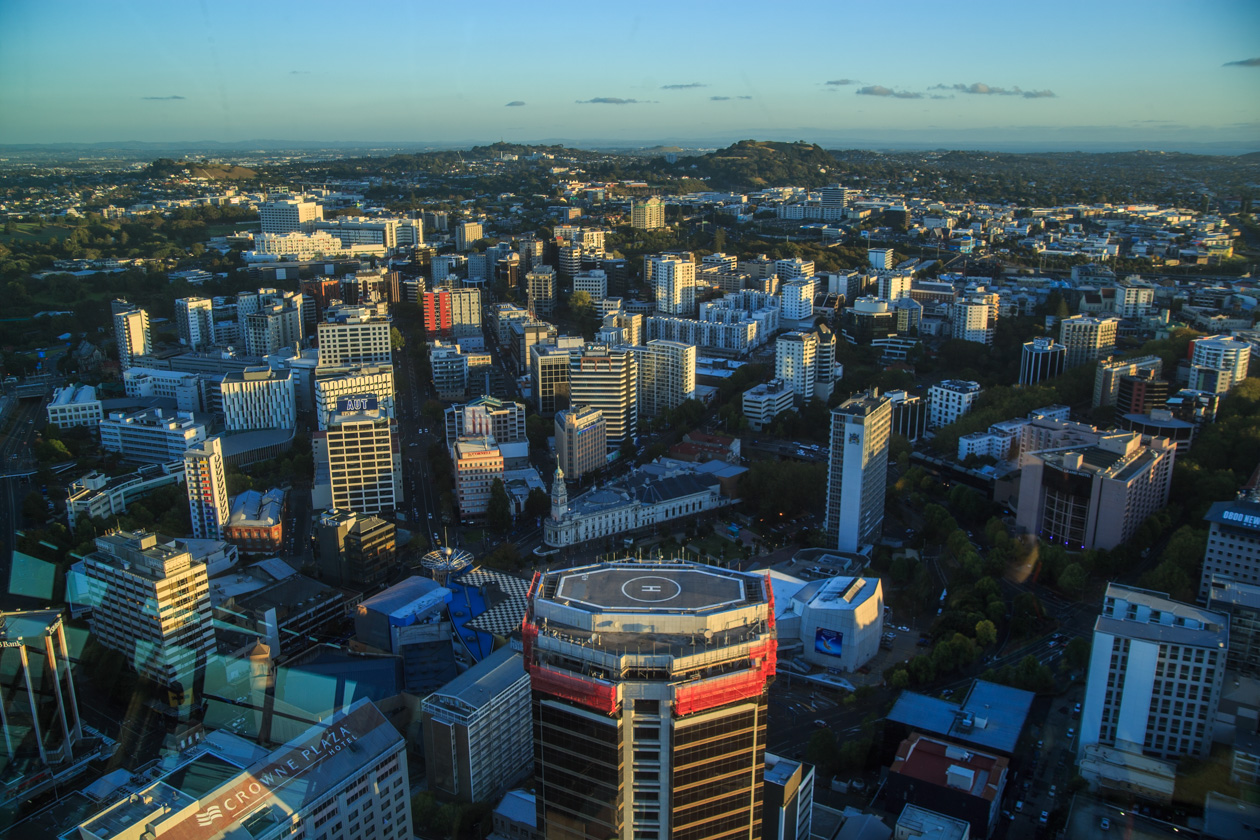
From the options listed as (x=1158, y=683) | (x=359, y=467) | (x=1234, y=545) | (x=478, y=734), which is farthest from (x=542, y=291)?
(x=1158, y=683)

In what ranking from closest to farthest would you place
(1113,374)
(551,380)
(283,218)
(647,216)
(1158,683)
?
(1158,683)
(1113,374)
(551,380)
(283,218)
(647,216)

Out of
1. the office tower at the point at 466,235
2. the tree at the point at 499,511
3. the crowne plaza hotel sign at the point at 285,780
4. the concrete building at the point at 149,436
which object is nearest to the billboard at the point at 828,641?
the tree at the point at 499,511

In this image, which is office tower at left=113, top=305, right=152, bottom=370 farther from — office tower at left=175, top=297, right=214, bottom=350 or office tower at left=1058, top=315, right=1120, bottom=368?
office tower at left=1058, top=315, right=1120, bottom=368

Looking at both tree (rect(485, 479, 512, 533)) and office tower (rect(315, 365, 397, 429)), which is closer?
tree (rect(485, 479, 512, 533))

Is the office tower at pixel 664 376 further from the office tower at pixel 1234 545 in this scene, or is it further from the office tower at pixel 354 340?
the office tower at pixel 1234 545

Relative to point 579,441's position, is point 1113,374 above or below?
above

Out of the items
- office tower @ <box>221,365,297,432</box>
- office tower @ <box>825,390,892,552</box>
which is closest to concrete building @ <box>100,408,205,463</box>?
office tower @ <box>221,365,297,432</box>

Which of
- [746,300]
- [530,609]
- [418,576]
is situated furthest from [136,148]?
[746,300]

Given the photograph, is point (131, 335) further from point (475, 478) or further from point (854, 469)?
point (854, 469)
